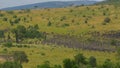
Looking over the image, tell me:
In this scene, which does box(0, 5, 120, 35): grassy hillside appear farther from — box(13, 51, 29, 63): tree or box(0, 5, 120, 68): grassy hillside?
box(13, 51, 29, 63): tree

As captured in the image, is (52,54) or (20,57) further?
(52,54)

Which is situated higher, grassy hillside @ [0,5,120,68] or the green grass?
the green grass

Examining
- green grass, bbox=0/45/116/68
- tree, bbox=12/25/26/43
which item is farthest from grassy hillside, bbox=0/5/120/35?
green grass, bbox=0/45/116/68

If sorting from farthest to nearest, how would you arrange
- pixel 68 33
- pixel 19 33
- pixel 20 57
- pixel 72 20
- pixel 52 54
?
pixel 72 20
pixel 68 33
pixel 19 33
pixel 52 54
pixel 20 57

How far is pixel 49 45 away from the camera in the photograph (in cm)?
9525

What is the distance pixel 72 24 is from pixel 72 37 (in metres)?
19.4

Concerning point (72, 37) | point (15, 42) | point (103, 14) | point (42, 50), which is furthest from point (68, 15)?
point (42, 50)

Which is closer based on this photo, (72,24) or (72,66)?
(72,66)

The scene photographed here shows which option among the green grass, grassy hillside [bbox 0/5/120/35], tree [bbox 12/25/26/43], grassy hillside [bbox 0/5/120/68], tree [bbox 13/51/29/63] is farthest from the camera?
grassy hillside [bbox 0/5/120/35]

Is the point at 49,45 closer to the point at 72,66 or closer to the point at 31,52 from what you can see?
the point at 31,52

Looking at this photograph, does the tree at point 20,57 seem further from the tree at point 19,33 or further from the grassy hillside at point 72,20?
the grassy hillside at point 72,20

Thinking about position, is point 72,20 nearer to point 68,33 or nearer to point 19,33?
point 68,33

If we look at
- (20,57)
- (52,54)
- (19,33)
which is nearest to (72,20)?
(19,33)

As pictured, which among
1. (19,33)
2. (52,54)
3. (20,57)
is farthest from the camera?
(19,33)
